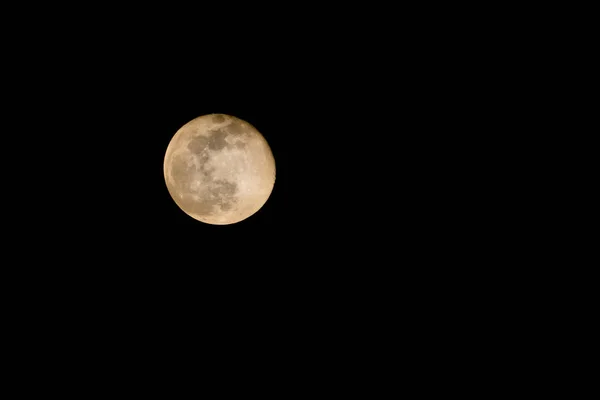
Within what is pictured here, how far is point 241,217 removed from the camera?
8.69ft

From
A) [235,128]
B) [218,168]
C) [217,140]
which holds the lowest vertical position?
[218,168]

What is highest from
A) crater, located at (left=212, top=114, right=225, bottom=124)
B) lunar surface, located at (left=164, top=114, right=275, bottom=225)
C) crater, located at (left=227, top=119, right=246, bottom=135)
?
crater, located at (left=212, top=114, right=225, bottom=124)

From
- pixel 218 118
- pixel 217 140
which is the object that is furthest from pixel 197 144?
A: pixel 218 118

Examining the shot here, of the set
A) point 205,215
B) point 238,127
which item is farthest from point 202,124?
point 205,215

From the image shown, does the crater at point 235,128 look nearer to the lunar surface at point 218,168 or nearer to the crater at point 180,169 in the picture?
the lunar surface at point 218,168

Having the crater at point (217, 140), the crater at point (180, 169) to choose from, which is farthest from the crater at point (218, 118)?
the crater at point (180, 169)

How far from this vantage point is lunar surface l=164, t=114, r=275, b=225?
2.38m

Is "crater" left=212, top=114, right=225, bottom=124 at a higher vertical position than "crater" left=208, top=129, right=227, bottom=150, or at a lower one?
higher

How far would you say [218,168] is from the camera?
2361 millimetres

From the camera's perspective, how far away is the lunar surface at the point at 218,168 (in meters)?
2.38

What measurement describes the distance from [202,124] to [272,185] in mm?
657

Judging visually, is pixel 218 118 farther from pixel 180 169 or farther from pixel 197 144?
pixel 180 169

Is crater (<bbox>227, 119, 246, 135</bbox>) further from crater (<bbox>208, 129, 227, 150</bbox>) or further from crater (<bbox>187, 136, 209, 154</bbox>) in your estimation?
crater (<bbox>187, 136, 209, 154</bbox>)

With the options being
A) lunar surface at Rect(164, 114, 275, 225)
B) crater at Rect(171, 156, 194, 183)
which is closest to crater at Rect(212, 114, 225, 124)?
lunar surface at Rect(164, 114, 275, 225)
